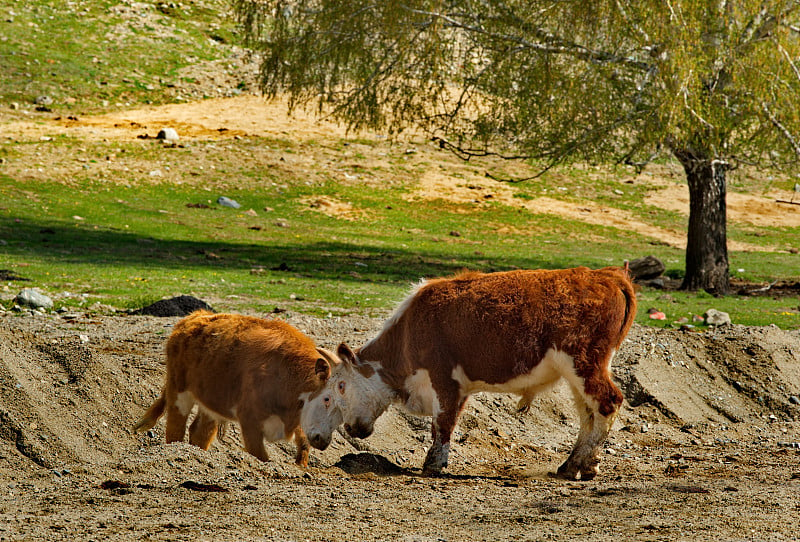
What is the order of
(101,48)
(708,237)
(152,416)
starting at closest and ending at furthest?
(152,416), (708,237), (101,48)

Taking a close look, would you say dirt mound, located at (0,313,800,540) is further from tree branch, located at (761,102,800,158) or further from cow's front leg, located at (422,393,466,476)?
tree branch, located at (761,102,800,158)

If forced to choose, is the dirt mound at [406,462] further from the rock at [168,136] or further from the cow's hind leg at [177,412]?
the rock at [168,136]

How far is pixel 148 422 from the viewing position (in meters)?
9.20

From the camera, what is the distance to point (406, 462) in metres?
9.59

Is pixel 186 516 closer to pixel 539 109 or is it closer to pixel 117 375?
pixel 117 375

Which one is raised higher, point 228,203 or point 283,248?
point 228,203

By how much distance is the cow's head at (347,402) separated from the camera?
8476mm

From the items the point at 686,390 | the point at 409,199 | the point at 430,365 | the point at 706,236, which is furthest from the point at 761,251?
the point at 430,365

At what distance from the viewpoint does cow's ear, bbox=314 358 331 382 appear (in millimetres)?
8617

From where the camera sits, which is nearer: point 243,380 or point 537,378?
point 243,380

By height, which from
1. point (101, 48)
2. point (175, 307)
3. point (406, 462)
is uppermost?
point (101, 48)

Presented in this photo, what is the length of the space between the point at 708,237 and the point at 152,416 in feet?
52.8

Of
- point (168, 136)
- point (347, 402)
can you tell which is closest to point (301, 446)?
point (347, 402)

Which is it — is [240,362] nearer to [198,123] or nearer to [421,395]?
[421,395]
